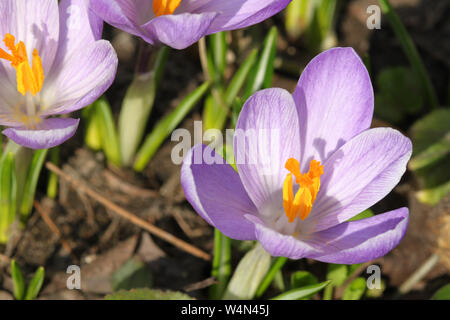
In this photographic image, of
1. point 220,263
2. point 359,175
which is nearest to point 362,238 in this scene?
point 359,175

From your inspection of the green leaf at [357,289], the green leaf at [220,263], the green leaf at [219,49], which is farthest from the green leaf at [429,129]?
the green leaf at [220,263]

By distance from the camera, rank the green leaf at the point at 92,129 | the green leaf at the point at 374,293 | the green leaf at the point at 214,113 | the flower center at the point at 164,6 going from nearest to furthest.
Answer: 1. the flower center at the point at 164,6
2. the green leaf at the point at 374,293
3. the green leaf at the point at 92,129
4. the green leaf at the point at 214,113

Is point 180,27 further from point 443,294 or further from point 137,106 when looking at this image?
point 443,294

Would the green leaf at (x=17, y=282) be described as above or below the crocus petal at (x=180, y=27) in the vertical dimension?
below

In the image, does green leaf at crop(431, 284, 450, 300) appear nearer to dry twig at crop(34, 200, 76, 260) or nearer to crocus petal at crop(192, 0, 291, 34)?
crocus petal at crop(192, 0, 291, 34)

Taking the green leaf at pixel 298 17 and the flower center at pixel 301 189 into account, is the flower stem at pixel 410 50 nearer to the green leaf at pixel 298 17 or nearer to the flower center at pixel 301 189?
the green leaf at pixel 298 17
